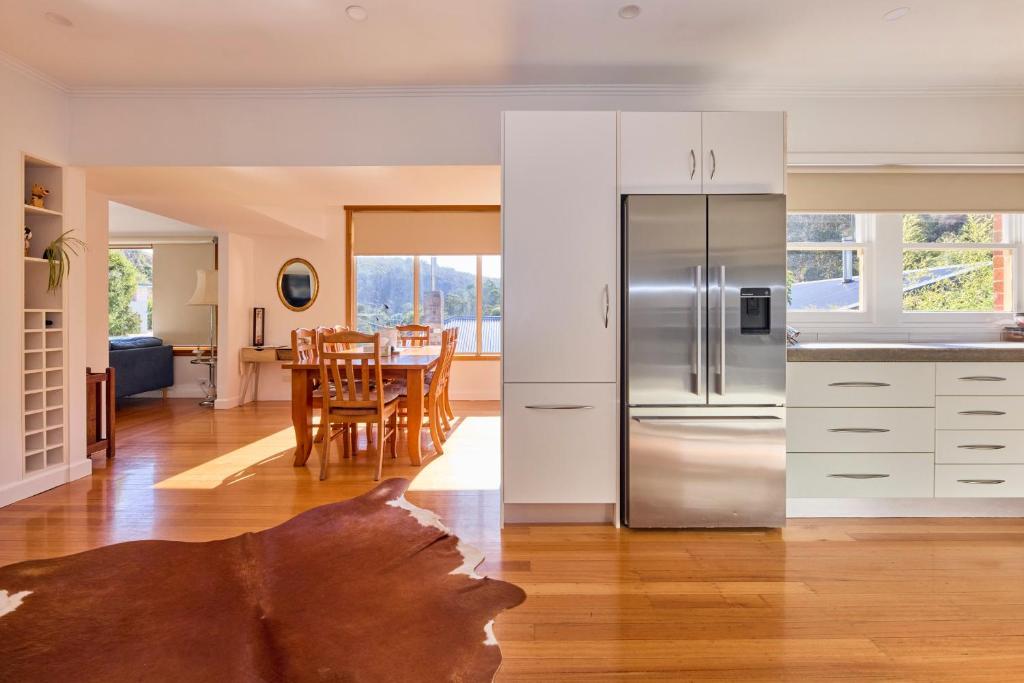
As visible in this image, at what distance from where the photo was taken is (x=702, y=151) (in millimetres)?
2775

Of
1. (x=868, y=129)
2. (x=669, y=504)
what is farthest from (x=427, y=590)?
(x=868, y=129)

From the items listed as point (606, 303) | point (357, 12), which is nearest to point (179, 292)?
point (357, 12)

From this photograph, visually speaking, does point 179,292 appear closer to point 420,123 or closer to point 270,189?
point 270,189

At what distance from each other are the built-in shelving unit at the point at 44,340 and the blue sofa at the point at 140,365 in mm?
2330

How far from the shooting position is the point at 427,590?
2.13 m

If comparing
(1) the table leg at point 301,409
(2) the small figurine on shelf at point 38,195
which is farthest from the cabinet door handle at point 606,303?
(2) the small figurine on shelf at point 38,195

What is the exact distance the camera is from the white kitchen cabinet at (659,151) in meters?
2.77

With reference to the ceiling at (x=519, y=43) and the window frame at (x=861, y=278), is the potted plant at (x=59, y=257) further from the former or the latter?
the window frame at (x=861, y=278)

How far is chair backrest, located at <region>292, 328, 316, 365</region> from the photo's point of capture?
173 inches

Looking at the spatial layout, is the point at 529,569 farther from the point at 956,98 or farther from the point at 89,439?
the point at 956,98

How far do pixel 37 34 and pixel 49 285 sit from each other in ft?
4.75

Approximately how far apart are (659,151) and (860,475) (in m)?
2.02

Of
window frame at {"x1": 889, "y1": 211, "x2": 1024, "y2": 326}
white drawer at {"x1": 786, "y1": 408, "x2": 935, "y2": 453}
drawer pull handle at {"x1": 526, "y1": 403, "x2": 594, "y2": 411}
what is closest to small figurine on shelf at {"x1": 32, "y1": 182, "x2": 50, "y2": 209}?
drawer pull handle at {"x1": 526, "y1": 403, "x2": 594, "y2": 411}

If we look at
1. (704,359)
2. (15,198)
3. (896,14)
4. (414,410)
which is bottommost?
(414,410)
